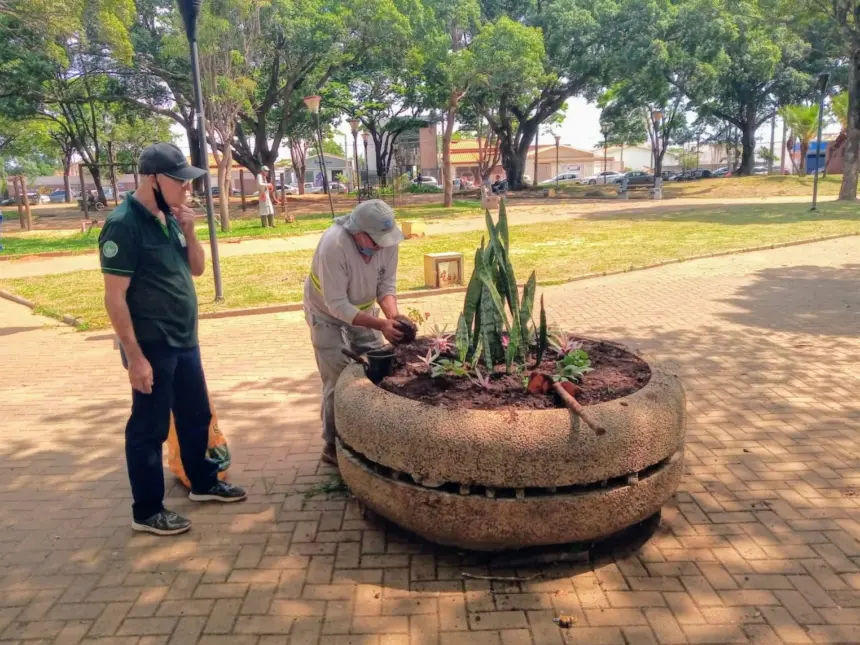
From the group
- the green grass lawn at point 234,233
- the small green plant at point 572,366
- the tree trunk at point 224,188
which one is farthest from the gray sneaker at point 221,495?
the tree trunk at point 224,188

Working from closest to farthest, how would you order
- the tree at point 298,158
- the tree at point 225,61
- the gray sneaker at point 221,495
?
1. the gray sneaker at point 221,495
2. the tree at point 225,61
3. the tree at point 298,158

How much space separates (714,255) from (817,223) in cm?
664

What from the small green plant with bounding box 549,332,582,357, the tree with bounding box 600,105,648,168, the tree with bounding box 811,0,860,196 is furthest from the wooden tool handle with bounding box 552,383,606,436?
the tree with bounding box 600,105,648,168

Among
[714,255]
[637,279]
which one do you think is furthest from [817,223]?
[637,279]

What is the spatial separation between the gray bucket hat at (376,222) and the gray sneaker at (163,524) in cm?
169

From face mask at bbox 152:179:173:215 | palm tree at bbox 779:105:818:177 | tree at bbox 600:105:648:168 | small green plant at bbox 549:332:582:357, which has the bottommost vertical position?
small green plant at bbox 549:332:582:357

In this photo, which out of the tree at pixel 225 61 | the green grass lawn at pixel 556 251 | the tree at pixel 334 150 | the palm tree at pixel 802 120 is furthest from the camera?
the tree at pixel 334 150

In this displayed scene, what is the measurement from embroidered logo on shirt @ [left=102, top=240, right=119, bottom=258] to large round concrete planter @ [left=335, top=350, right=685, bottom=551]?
130 centimetres

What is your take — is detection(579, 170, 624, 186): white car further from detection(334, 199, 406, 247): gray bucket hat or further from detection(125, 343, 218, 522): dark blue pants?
detection(125, 343, 218, 522): dark blue pants

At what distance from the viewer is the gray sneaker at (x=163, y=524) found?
3.39m

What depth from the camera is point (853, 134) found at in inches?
884

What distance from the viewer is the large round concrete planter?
2.77 meters

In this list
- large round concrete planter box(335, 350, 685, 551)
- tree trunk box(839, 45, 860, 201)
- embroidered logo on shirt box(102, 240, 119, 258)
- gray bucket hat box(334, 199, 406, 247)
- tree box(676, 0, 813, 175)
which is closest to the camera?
large round concrete planter box(335, 350, 685, 551)

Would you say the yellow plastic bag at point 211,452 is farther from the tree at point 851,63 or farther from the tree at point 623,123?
the tree at point 623,123
